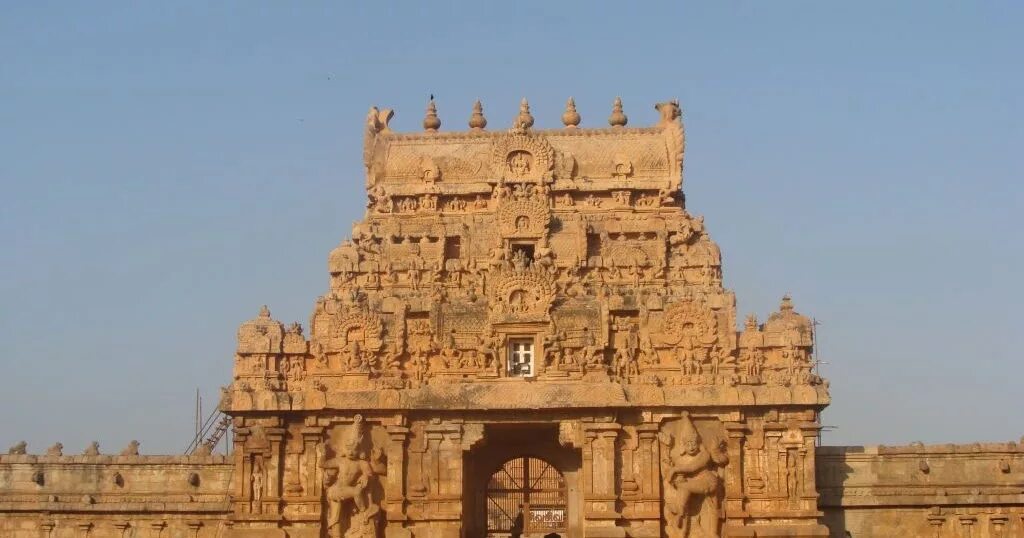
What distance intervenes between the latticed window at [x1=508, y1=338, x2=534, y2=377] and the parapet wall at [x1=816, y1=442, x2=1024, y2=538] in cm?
668

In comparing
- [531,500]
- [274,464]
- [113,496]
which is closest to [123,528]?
[113,496]

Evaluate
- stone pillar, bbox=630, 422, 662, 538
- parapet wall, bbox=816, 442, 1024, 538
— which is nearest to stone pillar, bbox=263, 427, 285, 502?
stone pillar, bbox=630, 422, 662, 538

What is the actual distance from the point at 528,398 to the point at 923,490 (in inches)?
353

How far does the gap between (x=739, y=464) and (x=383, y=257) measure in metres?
8.61

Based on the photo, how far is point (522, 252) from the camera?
27953mm

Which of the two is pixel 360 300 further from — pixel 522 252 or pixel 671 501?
pixel 671 501

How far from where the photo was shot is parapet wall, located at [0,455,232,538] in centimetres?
2925

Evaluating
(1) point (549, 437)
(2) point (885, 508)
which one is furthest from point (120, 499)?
(2) point (885, 508)

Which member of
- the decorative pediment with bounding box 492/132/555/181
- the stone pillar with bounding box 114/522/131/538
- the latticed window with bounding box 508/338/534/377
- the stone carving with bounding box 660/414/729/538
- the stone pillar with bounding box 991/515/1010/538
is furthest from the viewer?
the stone pillar with bounding box 114/522/131/538

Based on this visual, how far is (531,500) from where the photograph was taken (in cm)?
3784

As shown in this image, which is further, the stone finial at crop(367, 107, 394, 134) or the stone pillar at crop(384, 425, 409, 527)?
the stone finial at crop(367, 107, 394, 134)

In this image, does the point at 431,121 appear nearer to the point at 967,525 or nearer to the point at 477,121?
the point at 477,121

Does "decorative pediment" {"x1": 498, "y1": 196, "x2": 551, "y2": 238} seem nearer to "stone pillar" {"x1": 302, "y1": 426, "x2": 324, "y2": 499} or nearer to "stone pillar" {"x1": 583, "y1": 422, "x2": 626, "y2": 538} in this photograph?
"stone pillar" {"x1": 583, "y1": 422, "x2": 626, "y2": 538}

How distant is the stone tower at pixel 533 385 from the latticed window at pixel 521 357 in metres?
0.04
